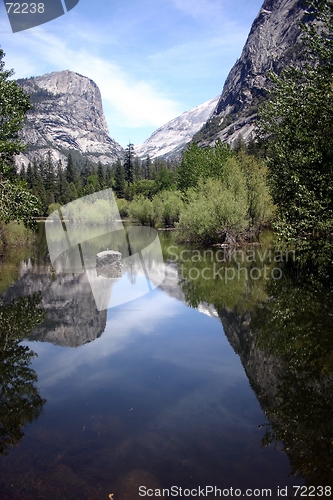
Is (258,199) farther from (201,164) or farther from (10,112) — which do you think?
(10,112)

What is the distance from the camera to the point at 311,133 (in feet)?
61.1

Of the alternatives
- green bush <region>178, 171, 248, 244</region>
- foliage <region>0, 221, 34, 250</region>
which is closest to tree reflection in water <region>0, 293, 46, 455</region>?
foliage <region>0, 221, 34, 250</region>

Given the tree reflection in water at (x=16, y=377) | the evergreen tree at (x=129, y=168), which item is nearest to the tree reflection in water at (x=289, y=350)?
the tree reflection in water at (x=16, y=377)

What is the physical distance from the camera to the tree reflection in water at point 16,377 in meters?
8.23

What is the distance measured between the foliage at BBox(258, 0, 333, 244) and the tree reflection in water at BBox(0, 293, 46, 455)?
11453mm

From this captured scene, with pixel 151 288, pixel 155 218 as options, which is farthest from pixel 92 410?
pixel 155 218

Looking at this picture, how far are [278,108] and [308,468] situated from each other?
17.7 meters

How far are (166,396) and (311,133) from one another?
47.4ft

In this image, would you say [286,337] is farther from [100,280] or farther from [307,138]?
[100,280]

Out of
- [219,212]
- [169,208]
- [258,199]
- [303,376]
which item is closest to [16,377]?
[303,376]

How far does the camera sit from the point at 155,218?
72500mm

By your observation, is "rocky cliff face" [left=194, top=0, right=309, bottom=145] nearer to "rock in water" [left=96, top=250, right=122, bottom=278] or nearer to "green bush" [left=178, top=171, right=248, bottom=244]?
"green bush" [left=178, top=171, right=248, bottom=244]

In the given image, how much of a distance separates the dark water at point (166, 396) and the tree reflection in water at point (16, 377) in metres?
0.04

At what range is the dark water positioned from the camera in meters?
6.65
